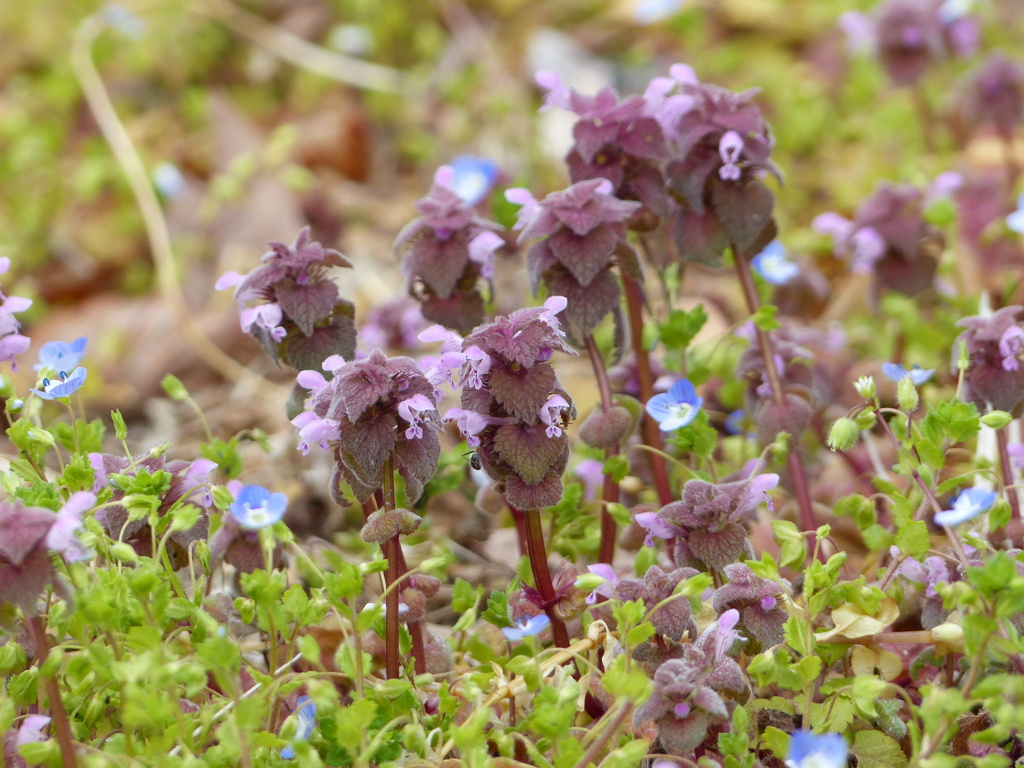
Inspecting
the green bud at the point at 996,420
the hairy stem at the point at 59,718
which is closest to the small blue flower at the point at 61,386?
the hairy stem at the point at 59,718

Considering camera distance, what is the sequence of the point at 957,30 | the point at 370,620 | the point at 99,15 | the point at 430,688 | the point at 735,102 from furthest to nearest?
the point at 99,15, the point at 957,30, the point at 735,102, the point at 430,688, the point at 370,620

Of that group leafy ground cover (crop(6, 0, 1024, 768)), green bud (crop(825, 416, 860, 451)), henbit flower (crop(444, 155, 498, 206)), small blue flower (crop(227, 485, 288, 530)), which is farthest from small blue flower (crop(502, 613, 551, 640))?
henbit flower (crop(444, 155, 498, 206))

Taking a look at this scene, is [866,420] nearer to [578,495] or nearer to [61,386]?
[578,495]

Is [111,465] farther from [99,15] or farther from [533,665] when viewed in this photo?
[99,15]

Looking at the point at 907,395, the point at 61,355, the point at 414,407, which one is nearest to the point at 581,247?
the point at 414,407

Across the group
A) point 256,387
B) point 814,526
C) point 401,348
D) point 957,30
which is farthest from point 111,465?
point 957,30

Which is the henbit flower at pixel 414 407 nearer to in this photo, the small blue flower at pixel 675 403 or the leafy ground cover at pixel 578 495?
the leafy ground cover at pixel 578 495

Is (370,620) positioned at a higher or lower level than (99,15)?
lower
